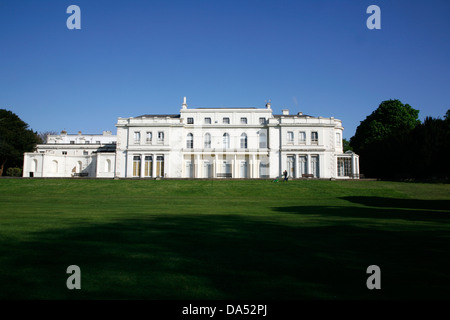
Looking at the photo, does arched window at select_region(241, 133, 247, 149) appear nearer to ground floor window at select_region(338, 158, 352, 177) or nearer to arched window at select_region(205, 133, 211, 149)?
arched window at select_region(205, 133, 211, 149)

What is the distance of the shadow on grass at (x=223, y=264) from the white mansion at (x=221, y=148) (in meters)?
40.6

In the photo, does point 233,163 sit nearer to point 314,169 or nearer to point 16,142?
point 314,169

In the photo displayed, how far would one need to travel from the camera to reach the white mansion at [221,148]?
4753cm

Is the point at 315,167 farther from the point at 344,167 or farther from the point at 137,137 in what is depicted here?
the point at 137,137

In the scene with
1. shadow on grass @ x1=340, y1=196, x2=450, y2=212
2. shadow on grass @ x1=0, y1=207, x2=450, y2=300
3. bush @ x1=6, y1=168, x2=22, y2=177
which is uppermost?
bush @ x1=6, y1=168, x2=22, y2=177

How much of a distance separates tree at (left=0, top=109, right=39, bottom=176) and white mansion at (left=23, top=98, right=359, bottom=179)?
322 inches

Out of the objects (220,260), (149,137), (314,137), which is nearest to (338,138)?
(314,137)

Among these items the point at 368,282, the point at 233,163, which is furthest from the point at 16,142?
the point at 368,282

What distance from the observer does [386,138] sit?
1873 inches

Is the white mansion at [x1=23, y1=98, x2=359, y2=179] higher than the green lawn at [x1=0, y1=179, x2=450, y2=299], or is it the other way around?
the white mansion at [x1=23, y1=98, x2=359, y2=179]

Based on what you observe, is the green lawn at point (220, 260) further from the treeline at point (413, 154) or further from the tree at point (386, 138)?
the tree at point (386, 138)

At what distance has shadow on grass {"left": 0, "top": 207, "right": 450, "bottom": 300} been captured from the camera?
384cm

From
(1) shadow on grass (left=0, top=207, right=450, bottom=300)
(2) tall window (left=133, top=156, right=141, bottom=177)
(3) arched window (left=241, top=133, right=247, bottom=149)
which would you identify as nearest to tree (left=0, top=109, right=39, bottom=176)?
(2) tall window (left=133, top=156, right=141, bottom=177)

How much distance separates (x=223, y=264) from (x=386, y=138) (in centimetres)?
4886
